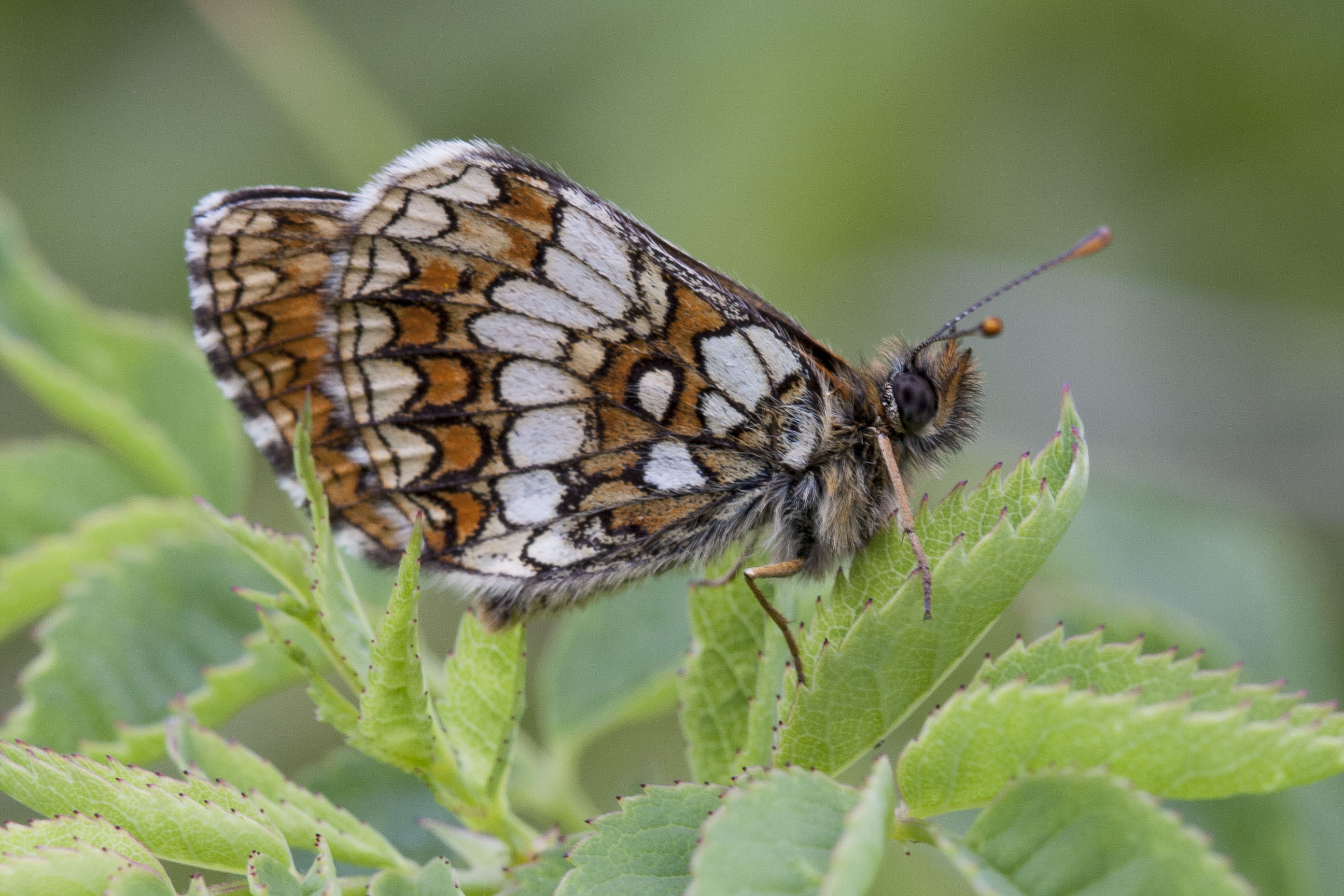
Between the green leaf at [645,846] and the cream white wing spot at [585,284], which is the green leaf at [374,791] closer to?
the green leaf at [645,846]

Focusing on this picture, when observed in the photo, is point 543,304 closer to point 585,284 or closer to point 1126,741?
point 585,284

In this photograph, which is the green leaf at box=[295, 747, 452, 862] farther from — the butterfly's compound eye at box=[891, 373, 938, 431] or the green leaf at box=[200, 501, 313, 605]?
the butterfly's compound eye at box=[891, 373, 938, 431]

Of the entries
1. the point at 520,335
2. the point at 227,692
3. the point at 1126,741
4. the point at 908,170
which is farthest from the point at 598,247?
the point at 908,170

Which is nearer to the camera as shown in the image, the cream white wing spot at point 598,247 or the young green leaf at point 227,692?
the young green leaf at point 227,692

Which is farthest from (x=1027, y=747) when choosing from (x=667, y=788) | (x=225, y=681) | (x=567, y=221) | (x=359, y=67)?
(x=359, y=67)

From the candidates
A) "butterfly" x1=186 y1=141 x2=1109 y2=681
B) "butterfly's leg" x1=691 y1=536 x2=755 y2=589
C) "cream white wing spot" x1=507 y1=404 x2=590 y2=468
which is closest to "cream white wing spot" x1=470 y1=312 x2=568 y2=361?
"butterfly" x1=186 y1=141 x2=1109 y2=681

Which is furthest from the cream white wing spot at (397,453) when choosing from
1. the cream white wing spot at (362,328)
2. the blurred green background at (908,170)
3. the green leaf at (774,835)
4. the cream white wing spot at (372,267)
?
the blurred green background at (908,170)
